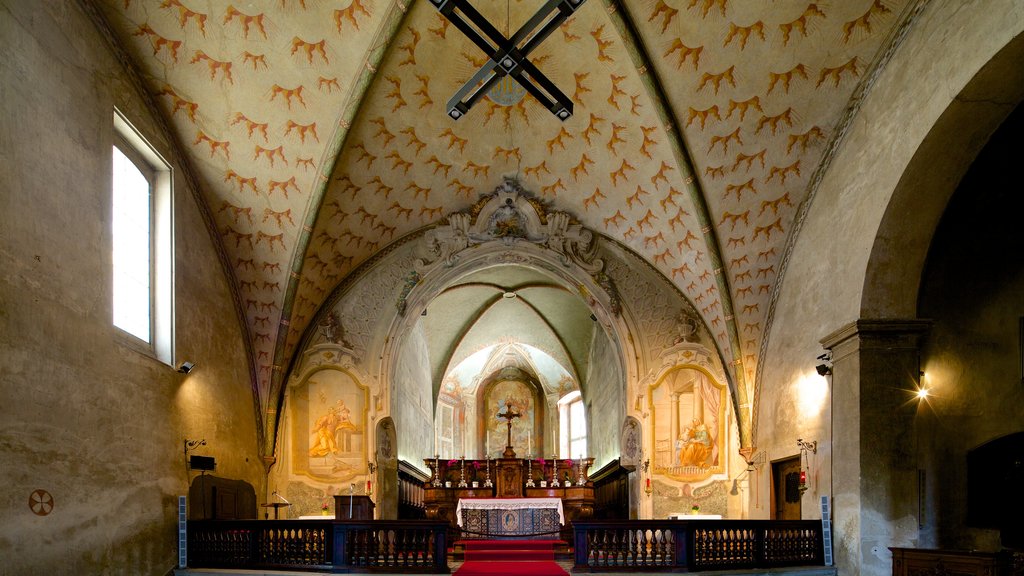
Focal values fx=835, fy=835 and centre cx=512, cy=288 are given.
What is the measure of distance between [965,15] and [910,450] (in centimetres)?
496

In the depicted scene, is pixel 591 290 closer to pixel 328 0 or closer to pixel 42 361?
pixel 328 0

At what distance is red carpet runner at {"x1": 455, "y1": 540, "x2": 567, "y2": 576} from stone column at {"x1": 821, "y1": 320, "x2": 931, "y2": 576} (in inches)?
166

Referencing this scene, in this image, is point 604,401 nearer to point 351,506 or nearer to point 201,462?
point 351,506

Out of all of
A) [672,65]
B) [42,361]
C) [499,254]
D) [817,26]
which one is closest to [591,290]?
[499,254]

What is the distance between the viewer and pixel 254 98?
11961 millimetres

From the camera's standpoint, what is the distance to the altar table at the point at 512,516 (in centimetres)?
1722

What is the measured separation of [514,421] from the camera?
29.9 metres

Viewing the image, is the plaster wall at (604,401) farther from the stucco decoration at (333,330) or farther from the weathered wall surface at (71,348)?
the weathered wall surface at (71,348)

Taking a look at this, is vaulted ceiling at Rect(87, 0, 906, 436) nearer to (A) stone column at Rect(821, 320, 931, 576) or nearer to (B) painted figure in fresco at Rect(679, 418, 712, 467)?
(B) painted figure in fresco at Rect(679, 418, 712, 467)

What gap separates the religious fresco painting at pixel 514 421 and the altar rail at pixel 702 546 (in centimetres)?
1856

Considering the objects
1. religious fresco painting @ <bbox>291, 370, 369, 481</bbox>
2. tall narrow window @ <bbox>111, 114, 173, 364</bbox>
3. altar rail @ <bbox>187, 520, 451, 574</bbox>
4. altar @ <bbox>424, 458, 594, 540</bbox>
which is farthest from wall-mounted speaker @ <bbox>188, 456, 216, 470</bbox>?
altar @ <bbox>424, 458, 594, 540</bbox>

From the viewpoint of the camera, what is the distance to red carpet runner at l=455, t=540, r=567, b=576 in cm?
1254

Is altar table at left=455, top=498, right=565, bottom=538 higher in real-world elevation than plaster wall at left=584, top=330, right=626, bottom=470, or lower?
lower

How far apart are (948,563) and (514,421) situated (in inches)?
851
